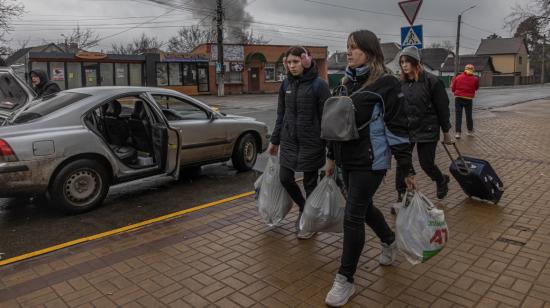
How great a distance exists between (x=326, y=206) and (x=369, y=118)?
1.02m

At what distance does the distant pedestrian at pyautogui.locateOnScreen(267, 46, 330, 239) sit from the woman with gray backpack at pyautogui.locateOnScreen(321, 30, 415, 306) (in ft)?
Result: 3.00

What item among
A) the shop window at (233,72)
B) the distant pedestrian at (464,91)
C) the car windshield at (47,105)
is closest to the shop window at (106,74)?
the shop window at (233,72)

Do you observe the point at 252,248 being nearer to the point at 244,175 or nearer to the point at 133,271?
the point at 133,271

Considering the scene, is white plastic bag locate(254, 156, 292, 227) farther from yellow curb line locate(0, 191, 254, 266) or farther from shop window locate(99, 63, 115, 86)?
shop window locate(99, 63, 115, 86)

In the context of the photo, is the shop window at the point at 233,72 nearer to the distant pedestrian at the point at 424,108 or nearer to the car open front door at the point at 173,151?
the car open front door at the point at 173,151

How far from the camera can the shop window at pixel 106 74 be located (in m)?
30.4

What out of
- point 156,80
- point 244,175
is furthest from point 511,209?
point 156,80

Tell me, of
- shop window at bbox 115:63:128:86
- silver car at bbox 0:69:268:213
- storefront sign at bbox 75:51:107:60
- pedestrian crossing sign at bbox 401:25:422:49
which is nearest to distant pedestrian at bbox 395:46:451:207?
silver car at bbox 0:69:268:213

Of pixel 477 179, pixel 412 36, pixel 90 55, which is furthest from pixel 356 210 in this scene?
pixel 90 55

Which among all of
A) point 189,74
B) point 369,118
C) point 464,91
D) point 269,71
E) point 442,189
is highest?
point 269,71

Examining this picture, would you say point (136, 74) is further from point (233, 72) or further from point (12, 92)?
point (12, 92)

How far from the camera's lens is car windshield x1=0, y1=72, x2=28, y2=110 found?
24.8 ft

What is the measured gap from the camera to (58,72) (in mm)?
28812

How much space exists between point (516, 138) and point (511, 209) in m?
6.56
